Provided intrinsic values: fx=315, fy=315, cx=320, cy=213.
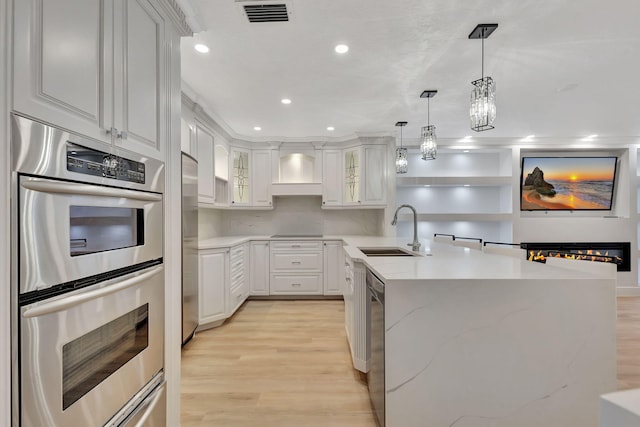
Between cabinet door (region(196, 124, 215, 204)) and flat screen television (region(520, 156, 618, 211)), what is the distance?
15.4ft

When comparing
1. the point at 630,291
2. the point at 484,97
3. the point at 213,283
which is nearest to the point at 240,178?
the point at 213,283

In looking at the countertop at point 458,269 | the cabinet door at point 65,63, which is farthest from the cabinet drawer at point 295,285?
the cabinet door at point 65,63

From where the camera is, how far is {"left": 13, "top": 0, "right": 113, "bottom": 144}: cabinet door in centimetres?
82

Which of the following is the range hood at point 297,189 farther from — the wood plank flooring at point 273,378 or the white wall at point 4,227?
the white wall at point 4,227

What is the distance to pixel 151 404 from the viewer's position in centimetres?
139

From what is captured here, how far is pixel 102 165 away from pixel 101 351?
65cm

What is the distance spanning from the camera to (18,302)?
81cm

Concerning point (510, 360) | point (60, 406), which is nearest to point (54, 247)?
point (60, 406)

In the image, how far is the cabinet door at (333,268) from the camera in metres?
4.62

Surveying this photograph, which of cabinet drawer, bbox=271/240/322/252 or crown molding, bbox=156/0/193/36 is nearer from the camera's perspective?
crown molding, bbox=156/0/193/36

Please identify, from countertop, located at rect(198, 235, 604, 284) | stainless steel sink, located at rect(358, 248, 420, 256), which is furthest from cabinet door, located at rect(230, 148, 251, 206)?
countertop, located at rect(198, 235, 604, 284)

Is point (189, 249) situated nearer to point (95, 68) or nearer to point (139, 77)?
point (139, 77)

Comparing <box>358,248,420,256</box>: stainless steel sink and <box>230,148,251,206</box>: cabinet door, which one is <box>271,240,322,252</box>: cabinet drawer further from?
<box>358,248,420,256</box>: stainless steel sink

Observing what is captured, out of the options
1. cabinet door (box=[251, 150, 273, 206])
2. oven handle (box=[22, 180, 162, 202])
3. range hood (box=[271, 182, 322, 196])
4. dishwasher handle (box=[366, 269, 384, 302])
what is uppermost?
cabinet door (box=[251, 150, 273, 206])
